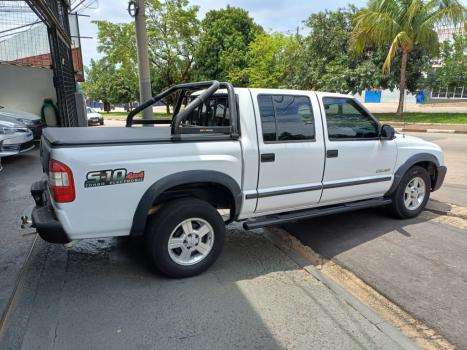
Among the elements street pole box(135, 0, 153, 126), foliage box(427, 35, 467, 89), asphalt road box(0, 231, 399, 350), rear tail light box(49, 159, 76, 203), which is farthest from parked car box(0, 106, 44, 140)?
foliage box(427, 35, 467, 89)

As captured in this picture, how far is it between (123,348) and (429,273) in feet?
9.37

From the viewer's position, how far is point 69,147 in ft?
9.59

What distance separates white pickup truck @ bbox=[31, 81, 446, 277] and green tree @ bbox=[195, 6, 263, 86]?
2363cm

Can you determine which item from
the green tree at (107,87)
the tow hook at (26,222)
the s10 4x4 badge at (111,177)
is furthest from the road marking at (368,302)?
the green tree at (107,87)

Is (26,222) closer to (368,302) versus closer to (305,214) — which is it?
(305,214)

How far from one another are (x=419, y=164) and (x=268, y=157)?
266 cm

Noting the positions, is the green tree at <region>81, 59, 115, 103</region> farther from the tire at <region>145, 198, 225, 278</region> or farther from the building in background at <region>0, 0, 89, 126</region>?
the tire at <region>145, 198, 225, 278</region>

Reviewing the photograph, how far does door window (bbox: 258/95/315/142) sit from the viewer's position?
379cm

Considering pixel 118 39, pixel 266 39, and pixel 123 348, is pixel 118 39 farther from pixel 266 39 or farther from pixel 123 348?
pixel 123 348

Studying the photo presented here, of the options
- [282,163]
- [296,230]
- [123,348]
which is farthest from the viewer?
[296,230]

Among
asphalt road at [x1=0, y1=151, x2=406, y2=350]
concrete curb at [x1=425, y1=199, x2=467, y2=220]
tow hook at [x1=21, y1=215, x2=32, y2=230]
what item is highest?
tow hook at [x1=21, y1=215, x2=32, y2=230]

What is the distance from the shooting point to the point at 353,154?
14.2ft

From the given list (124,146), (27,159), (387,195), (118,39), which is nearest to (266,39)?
(118,39)

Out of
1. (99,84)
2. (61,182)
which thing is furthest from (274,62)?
(99,84)
